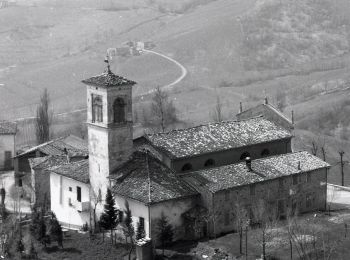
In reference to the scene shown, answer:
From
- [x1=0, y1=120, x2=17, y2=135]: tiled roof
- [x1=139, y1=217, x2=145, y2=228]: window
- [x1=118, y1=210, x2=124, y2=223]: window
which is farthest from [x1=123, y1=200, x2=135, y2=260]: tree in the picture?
[x1=0, y1=120, x2=17, y2=135]: tiled roof

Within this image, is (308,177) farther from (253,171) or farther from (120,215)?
(120,215)

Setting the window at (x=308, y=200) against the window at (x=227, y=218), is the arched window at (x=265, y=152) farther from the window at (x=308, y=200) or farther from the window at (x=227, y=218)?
the window at (x=227, y=218)

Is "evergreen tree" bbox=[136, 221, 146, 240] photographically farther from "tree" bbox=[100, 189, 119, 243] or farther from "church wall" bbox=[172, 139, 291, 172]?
"church wall" bbox=[172, 139, 291, 172]

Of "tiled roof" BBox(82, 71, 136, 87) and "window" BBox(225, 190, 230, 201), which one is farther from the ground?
"tiled roof" BBox(82, 71, 136, 87)

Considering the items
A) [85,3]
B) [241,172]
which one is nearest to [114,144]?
[241,172]

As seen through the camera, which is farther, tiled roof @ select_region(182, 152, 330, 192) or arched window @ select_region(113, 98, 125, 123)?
arched window @ select_region(113, 98, 125, 123)

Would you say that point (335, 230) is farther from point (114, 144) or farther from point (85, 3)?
point (85, 3)
